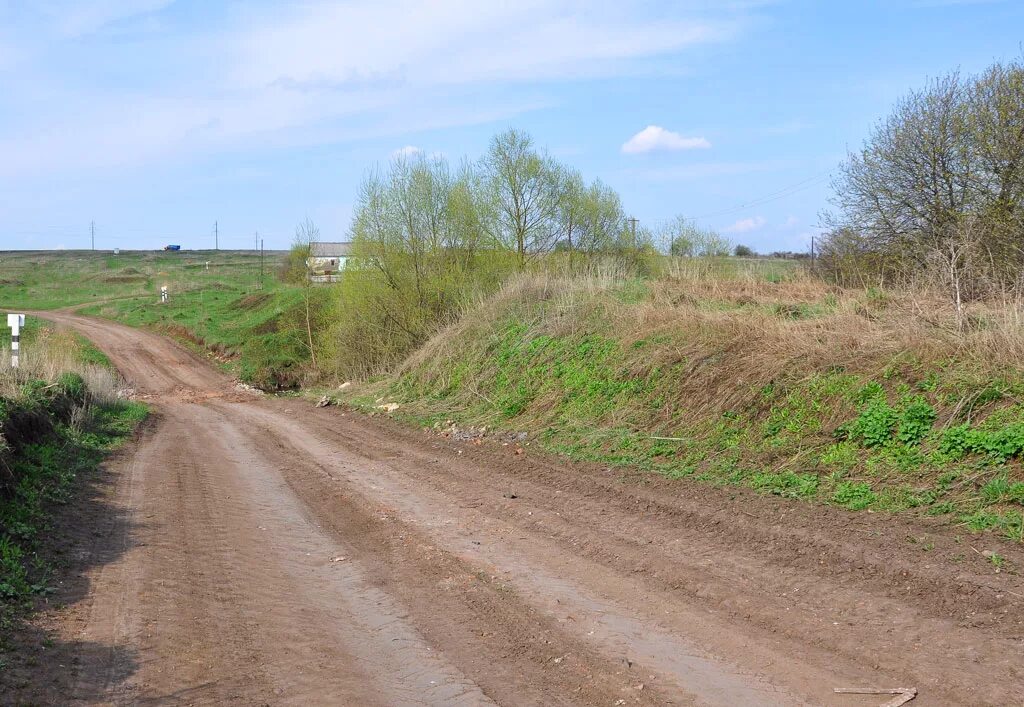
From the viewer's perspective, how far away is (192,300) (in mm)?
63094

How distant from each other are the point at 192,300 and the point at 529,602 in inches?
2434

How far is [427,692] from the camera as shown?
518 cm

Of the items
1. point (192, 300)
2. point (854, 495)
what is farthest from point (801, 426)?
point (192, 300)

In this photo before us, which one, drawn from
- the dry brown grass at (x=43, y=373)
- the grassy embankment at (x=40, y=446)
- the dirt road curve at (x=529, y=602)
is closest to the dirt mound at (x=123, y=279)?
the dry brown grass at (x=43, y=373)

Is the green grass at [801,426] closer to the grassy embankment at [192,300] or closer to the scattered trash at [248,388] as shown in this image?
the scattered trash at [248,388]

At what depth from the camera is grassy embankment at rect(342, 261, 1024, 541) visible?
28.9ft

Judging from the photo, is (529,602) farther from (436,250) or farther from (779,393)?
(436,250)

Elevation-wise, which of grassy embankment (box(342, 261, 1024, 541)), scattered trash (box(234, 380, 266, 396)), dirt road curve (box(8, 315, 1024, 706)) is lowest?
scattered trash (box(234, 380, 266, 396))

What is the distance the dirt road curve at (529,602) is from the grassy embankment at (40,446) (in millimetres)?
519

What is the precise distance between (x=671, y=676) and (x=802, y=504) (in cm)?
419

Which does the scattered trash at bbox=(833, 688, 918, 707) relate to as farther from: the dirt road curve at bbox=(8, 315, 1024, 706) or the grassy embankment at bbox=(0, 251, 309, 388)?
the grassy embankment at bbox=(0, 251, 309, 388)

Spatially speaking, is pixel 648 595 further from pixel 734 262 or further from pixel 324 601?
pixel 734 262

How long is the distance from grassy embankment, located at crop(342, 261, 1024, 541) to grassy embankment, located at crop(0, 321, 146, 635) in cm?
713

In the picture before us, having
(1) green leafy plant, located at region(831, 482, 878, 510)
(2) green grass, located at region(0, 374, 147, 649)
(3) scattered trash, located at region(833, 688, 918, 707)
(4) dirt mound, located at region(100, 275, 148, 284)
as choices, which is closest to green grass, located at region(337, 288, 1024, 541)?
(1) green leafy plant, located at region(831, 482, 878, 510)
